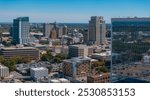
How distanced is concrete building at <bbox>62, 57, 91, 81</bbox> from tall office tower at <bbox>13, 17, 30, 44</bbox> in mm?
5718

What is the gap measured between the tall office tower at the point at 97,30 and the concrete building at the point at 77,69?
14.6ft

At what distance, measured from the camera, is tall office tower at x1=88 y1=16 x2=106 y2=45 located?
35.0 ft

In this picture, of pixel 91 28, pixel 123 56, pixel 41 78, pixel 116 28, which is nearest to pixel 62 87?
pixel 41 78

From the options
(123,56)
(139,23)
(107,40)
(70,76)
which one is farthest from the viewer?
(107,40)

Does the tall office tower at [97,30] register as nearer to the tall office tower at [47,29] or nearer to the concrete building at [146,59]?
the tall office tower at [47,29]

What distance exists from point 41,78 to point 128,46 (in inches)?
101

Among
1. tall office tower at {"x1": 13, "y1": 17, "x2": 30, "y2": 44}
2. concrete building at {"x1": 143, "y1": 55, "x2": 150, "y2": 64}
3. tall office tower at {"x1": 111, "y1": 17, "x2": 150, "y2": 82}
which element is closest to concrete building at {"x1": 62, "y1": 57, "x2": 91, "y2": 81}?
tall office tower at {"x1": 111, "y1": 17, "x2": 150, "y2": 82}

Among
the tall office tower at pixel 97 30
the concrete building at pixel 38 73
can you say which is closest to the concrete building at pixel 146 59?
the concrete building at pixel 38 73

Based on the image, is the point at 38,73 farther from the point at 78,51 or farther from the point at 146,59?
the point at 78,51

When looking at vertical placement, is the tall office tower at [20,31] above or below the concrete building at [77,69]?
above

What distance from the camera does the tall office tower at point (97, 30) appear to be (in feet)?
35.0

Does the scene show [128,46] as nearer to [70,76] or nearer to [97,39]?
[70,76]

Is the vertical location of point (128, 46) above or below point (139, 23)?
below

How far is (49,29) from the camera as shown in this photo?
47.0 feet
